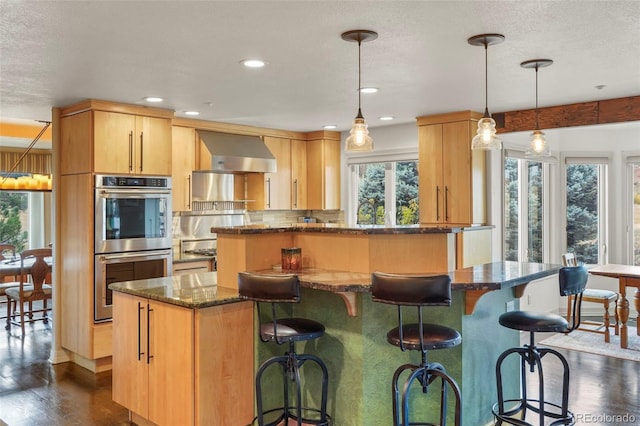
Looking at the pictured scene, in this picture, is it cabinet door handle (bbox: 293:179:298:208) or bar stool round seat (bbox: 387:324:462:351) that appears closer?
bar stool round seat (bbox: 387:324:462:351)

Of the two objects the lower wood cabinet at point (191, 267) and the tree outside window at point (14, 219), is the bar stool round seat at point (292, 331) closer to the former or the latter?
the lower wood cabinet at point (191, 267)

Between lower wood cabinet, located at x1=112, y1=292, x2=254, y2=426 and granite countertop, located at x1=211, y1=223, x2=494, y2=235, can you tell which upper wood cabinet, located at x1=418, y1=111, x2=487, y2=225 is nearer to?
granite countertop, located at x1=211, y1=223, x2=494, y2=235

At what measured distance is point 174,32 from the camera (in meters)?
2.85

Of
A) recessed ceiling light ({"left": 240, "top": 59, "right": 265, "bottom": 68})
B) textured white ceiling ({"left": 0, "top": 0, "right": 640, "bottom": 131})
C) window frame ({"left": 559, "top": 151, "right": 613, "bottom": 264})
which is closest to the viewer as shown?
textured white ceiling ({"left": 0, "top": 0, "right": 640, "bottom": 131})

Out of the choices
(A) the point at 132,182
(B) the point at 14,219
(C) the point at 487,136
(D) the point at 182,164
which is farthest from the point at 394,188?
(B) the point at 14,219

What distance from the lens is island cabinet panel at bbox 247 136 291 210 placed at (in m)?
6.55

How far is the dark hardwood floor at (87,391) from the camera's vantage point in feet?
12.0

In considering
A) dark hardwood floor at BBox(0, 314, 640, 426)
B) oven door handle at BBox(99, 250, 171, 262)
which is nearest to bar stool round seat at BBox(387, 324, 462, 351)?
dark hardwood floor at BBox(0, 314, 640, 426)

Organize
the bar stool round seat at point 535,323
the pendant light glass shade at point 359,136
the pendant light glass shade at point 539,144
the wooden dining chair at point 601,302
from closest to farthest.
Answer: the bar stool round seat at point 535,323 < the pendant light glass shade at point 359,136 < the pendant light glass shade at point 539,144 < the wooden dining chair at point 601,302

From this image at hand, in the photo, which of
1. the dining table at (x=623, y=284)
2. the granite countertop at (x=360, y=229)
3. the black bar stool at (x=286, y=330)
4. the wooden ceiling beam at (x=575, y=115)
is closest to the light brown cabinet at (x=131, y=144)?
the granite countertop at (x=360, y=229)

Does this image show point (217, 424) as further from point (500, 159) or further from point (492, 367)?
point (500, 159)

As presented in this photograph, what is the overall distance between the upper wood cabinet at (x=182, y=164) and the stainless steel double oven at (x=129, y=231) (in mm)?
507

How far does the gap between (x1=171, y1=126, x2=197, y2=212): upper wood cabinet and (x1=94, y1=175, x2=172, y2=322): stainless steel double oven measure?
51cm

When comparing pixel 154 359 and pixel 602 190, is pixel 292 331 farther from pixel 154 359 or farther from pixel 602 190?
pixel 602 190
